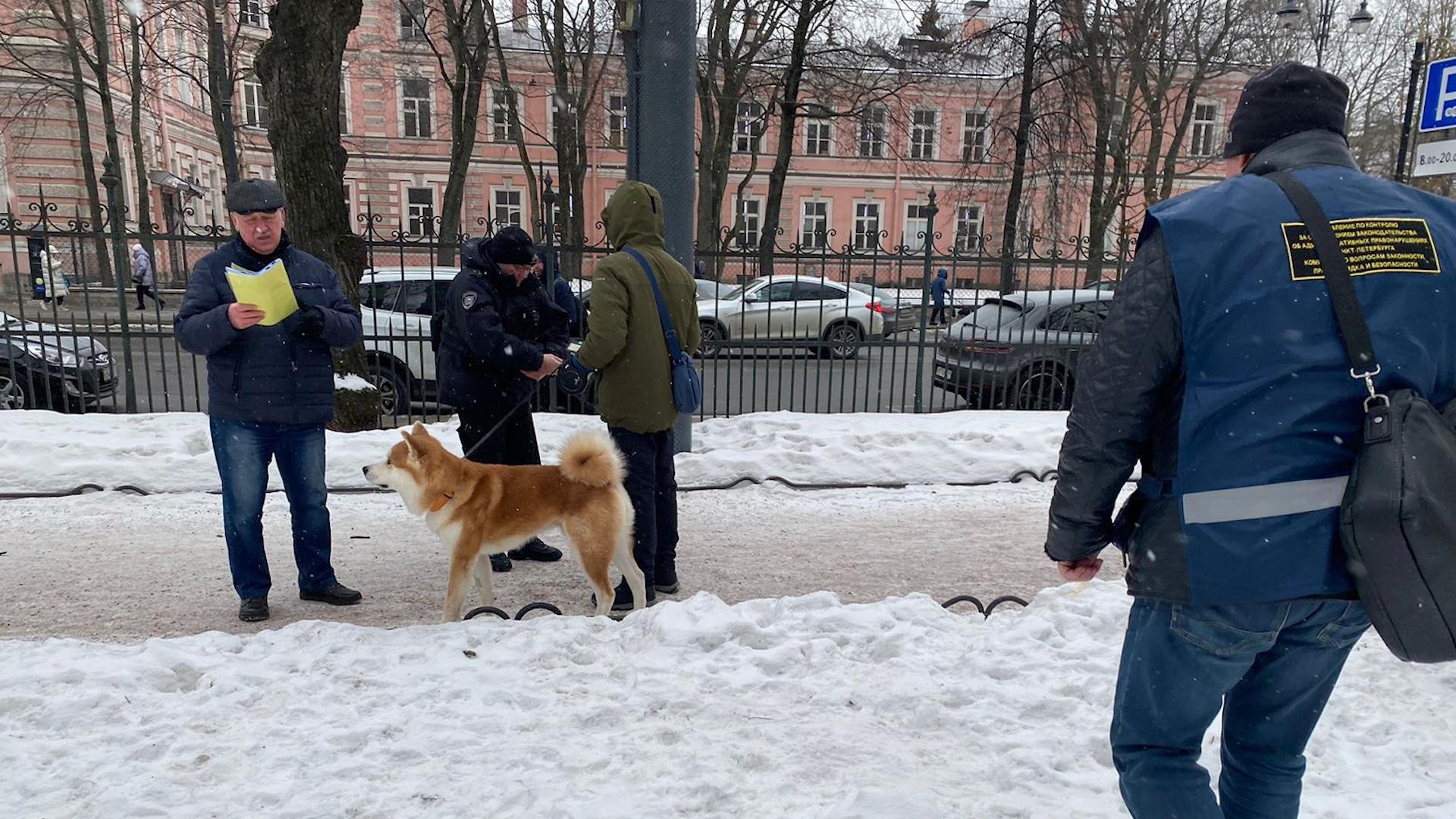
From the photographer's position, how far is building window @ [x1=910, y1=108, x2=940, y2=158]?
3797 centimetres

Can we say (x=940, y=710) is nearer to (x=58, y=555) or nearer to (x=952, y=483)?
(x=952, y=483)

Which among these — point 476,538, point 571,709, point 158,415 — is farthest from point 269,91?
point 571,709

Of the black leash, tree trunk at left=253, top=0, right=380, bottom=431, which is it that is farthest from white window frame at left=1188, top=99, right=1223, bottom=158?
the black leash

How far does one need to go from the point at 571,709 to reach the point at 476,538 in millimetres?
1170

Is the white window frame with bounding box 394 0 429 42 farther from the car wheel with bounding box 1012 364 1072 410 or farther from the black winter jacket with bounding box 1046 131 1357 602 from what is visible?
the black winter jacket with bounding box 1046 131 1357 602

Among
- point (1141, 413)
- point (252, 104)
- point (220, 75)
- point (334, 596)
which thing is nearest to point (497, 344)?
point (334, 596)

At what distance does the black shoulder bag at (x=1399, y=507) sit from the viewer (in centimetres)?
161

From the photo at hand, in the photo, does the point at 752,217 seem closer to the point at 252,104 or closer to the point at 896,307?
the point at 252,104

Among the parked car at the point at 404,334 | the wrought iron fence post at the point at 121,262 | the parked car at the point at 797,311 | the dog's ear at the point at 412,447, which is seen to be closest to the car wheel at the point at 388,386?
the parked car at the point at 404,334

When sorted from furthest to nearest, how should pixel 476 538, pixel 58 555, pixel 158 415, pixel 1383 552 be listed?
pixel 158 415, pixel 58 555, pixel 476 538, pixel 1383 552

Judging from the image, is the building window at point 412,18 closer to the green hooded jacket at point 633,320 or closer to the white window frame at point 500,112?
the white window frame at point 500,112

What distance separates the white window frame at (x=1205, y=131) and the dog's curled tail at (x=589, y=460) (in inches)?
1389

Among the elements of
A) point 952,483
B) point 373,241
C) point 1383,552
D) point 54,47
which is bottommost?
point 952,483

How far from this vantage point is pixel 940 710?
3260 millimetres
